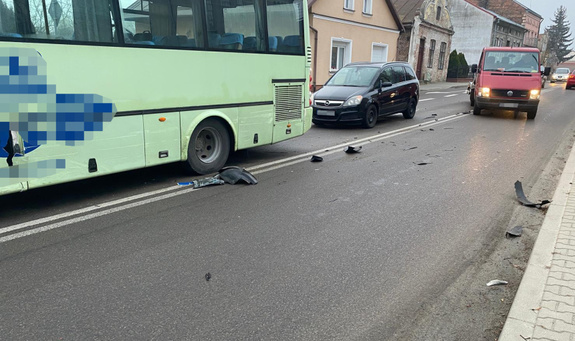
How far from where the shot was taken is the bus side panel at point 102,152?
5.16 metres

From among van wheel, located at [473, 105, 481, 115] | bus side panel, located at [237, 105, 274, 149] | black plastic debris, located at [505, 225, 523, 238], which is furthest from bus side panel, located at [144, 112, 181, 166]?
van wheel, located at [473, 105, 481, 115]

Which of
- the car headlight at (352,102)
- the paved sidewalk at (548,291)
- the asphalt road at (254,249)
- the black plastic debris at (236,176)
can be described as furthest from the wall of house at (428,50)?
the paved sidewalk at (548,291)

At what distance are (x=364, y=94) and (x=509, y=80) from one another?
18.9 feet

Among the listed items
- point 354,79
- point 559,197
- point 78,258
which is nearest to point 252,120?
point 78,258

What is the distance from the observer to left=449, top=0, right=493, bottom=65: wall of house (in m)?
48.5

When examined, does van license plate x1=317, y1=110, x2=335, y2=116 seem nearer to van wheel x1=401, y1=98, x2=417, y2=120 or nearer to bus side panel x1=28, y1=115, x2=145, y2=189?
van wheel x1=401, y1=98, x2=417, y2=120

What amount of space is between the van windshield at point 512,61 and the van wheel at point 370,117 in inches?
209

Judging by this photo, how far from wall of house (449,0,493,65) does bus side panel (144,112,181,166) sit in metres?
48.8

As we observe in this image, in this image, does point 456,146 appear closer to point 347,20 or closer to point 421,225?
point 421,225

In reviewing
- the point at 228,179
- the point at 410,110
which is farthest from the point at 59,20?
the point at 410,110

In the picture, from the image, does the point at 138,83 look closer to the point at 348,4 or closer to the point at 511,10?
the point at 348,4

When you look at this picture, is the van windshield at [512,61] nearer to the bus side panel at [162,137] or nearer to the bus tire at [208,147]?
the bus tire at [208,147]

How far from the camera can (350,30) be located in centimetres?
2653

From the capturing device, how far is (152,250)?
14.0 feet
